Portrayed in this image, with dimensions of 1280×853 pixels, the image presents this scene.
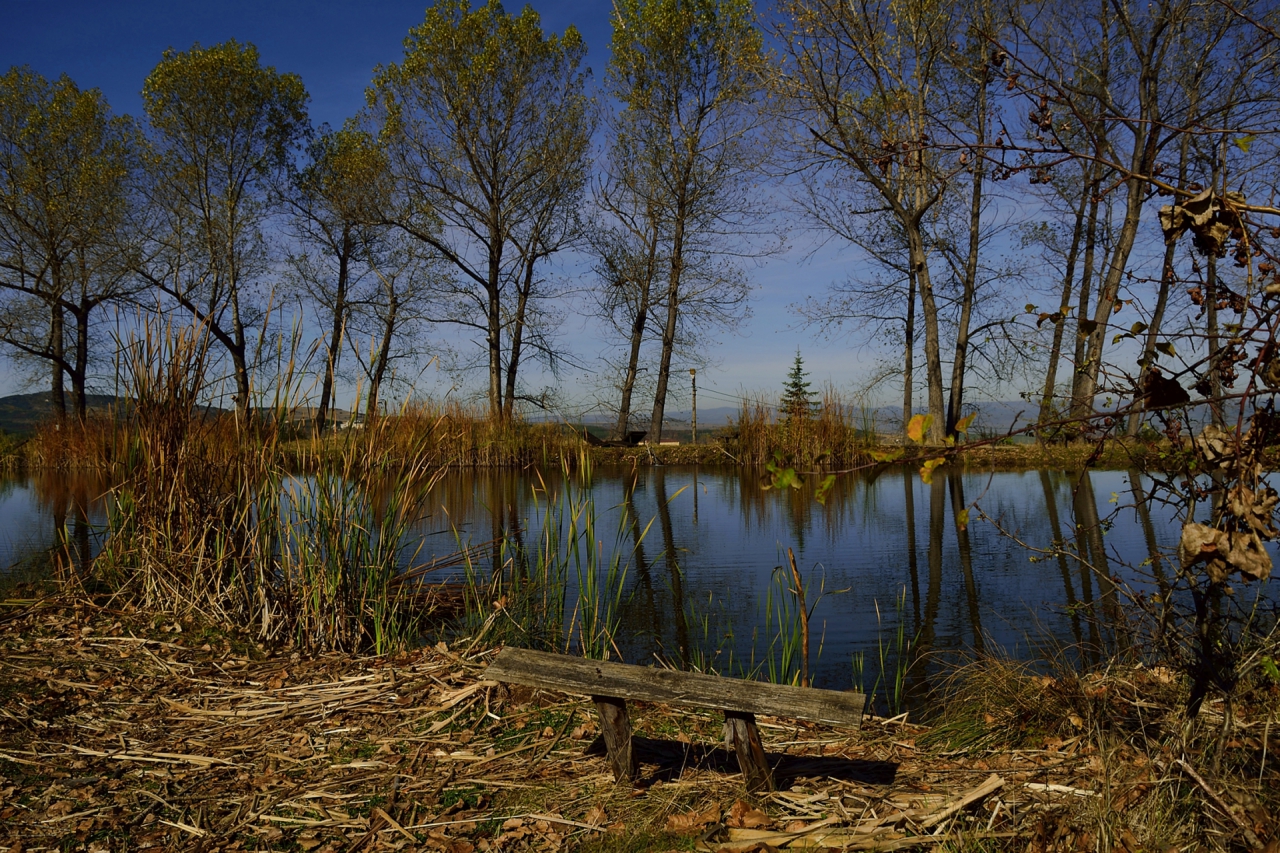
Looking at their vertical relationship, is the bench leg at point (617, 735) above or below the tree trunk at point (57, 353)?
below

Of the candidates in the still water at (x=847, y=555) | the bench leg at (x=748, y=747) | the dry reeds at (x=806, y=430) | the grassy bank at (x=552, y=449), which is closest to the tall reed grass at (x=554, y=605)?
the still water at (x=847, y=555)

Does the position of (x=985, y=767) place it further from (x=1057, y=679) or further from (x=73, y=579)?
(x=73, y=579)

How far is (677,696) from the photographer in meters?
2.39

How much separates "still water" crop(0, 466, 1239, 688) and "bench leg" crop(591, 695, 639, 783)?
883 millimetres

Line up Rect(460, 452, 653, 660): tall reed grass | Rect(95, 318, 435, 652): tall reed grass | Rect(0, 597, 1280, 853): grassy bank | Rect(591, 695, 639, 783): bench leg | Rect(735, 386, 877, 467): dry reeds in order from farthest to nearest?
Rect(735, 386, 877, 467): dry reeds, Rect(95, 318, 435, 652): tall reed grass, Rect(460, 452, 653, 660): tall reed grass, Rect(591, 695, 639, 783): bench leg, Rect(0, 597, 1280, 853): grassy bank

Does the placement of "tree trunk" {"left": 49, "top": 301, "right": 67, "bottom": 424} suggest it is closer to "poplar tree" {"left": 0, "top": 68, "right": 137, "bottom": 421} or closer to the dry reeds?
"poplar tree" {"left": 0, "top": 68, "right": 137, "bottom": 421}

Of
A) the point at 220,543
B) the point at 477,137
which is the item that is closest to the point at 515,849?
the point at 220,543

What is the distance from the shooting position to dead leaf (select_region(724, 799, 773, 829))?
7.59 feet

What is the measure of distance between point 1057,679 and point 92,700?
364cm

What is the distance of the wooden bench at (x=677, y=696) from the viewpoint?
2.32 meters

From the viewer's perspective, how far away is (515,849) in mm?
2301

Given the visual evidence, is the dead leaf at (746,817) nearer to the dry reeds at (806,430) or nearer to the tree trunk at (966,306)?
the dry reeds at (806,430)

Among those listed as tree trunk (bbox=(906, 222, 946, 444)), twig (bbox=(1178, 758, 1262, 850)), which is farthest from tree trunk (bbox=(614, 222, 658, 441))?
twig (bbox=(1178, 758, 1262, 850))

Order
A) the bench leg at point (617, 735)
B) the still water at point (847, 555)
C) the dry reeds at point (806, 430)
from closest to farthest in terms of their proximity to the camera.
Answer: the bench leg at point (617, 735) → the still water at point (847, 555) → the dry reeds at point (806, 430)
